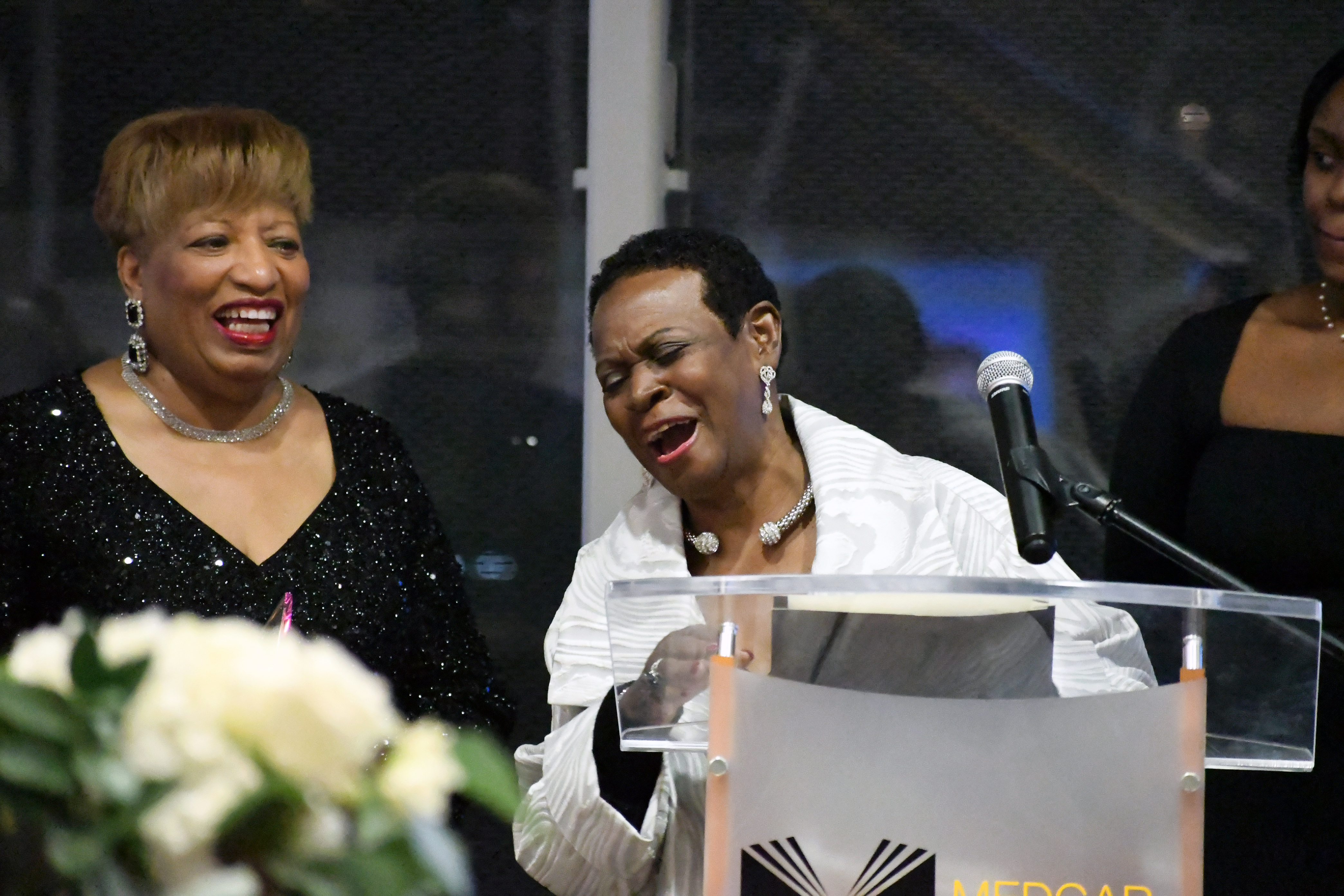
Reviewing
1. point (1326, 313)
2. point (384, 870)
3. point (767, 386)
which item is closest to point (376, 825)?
point (384, 870)

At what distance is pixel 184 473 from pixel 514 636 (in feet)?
3.24

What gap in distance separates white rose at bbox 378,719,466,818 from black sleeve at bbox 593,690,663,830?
3.03ft

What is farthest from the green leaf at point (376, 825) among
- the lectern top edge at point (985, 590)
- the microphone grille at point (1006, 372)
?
the microphone grille at point (1006, 372)

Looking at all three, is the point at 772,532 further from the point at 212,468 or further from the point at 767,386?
the point at 212,468

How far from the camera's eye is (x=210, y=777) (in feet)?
2.52

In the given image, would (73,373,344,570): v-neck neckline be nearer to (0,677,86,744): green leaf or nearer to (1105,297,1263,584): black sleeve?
A: (1105,297,1263,584): black sleeve

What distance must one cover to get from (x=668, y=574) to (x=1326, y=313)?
1181 millimetres

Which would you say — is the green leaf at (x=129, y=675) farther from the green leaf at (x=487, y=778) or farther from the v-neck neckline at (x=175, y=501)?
the v-neck neckline at (x=175, y=501)

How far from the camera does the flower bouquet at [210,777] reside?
2.52 feet

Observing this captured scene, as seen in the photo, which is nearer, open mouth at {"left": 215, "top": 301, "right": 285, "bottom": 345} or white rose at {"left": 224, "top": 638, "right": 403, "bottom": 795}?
white rose at {"left": 224, "top": 638, "right": 403, "bottom": 795}

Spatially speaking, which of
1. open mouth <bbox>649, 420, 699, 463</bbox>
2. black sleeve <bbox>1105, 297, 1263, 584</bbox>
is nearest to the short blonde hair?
open mouth <bbox>649, 420, 699, 463</bbox>

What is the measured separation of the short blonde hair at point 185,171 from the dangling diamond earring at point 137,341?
93 mm

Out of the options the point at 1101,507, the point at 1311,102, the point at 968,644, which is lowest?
the point at 968,644

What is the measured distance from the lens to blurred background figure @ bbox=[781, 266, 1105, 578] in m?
3.04
